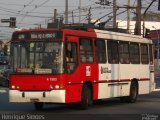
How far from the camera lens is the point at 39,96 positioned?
19375mm

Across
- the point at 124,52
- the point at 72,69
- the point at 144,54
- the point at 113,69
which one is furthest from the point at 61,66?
the point at 144,54

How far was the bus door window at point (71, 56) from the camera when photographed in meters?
19.7

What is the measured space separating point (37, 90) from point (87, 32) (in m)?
3.25

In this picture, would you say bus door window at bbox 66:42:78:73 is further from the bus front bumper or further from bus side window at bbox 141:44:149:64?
bus side window at bbox 141:44:149:64

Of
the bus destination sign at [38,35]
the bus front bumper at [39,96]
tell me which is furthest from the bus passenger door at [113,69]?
the bus front bumper at [39,96]

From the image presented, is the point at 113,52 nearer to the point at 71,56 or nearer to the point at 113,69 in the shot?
the point at 113,69

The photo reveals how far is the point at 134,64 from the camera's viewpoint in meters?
25.1

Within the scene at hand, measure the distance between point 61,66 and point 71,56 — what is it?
27.0 inches

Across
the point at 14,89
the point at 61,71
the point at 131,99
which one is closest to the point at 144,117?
the point at 61,71

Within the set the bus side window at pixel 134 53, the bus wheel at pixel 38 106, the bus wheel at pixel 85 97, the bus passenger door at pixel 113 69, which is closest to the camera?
the bus wheel at pixel 85 97

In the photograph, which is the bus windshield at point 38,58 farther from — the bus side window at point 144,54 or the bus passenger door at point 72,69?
the bus side window at point 144,54

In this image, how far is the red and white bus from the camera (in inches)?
763

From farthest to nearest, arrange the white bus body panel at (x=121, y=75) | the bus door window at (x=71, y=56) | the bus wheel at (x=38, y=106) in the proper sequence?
1. the white bus body panel at (x=121, y=75)
2. the bus wheel at (x=38, y=106)
3. the bus door window at (x=71, y=56)

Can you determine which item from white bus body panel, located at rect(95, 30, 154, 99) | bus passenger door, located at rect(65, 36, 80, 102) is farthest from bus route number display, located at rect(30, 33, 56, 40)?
white bus body panel, located at rect(95, 30, 154, 99)
